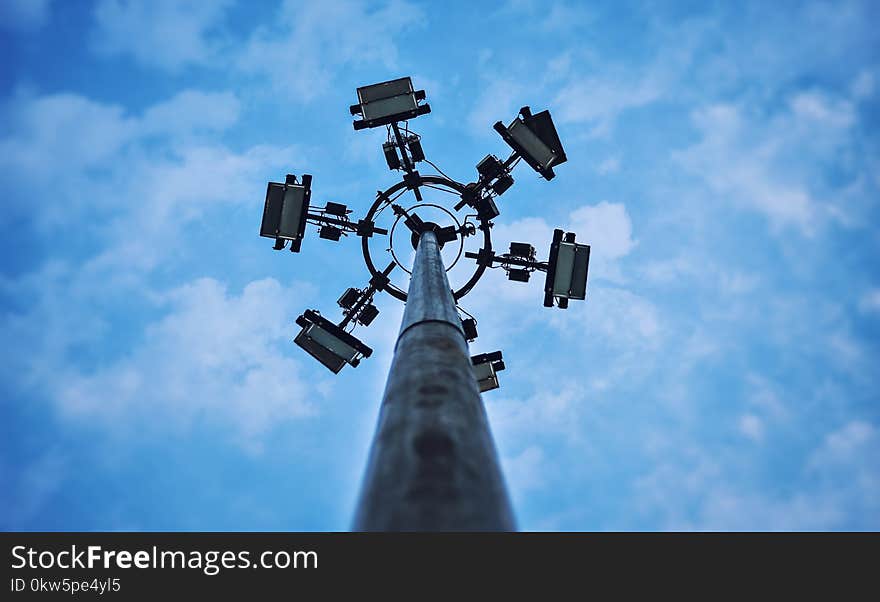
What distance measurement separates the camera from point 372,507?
12.5 feet

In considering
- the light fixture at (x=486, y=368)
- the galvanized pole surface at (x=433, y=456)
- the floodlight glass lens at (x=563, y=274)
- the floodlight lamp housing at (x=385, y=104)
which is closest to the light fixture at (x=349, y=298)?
the light fixture at (x=486, y=368)

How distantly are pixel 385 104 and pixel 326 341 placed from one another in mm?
6264

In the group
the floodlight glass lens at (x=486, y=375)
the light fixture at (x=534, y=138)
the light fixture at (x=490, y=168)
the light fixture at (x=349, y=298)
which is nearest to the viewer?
the light fixture at (x=534, y=138)

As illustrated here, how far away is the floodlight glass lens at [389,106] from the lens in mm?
15953

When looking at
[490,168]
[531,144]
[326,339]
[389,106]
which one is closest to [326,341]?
[326,339]

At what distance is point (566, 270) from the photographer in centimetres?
1672

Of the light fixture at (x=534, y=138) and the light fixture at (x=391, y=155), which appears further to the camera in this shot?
the light fixture at (x=391, y=155)

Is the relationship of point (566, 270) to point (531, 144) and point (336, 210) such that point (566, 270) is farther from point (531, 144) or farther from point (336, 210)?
point (336, 210)

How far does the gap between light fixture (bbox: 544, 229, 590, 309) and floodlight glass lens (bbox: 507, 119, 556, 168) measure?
1.96 metres

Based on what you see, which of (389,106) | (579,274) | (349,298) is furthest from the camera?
(349,298)

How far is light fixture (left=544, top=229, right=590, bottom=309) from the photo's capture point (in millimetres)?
16719

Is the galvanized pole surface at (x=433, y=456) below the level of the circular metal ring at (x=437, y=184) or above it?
below

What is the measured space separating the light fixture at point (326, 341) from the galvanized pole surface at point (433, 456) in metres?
10.2

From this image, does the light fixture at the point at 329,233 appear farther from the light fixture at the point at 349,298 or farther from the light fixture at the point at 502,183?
the light fixture at the point at 502,183
